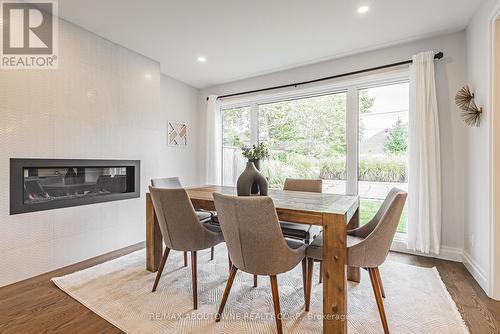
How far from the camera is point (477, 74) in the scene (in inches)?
91.4

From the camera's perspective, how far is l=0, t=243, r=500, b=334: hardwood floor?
160 cm

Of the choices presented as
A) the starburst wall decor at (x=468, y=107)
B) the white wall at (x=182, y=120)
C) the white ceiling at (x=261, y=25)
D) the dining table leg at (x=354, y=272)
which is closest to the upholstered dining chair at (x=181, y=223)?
the dining table leg at (x=354, y=272)

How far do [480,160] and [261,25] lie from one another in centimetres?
249

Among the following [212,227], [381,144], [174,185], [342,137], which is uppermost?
[342,137]

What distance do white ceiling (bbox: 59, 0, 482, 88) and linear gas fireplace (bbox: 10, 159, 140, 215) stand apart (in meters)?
1.52

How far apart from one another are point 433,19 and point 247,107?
272 cm

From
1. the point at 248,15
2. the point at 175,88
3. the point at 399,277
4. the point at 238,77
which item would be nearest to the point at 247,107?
the point at 238,77

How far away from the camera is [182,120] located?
4.46 m

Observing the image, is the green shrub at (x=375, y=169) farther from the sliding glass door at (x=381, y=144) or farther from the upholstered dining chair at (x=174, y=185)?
the upholstered dining chair at (x=174, y=185)

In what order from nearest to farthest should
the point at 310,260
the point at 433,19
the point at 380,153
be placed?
the point at 310,260 < the point at 433,19 < the point at 380,153

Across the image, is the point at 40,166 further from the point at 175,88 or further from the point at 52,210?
the point at 175,88

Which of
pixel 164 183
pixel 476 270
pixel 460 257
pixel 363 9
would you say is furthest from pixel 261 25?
pixel 460 257

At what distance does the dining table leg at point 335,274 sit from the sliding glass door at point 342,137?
2.04 metres

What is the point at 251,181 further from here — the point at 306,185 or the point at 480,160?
the point at 480,160
